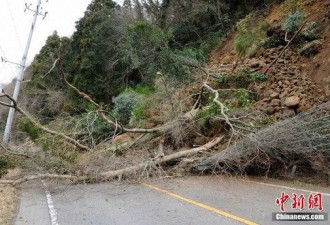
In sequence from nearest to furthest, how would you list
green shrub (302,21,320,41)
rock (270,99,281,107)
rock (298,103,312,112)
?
rock (298,103,312,112) → rock (270,99,281,107) → green shrub (302,21,320,41)

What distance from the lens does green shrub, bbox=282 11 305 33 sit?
12.4 m

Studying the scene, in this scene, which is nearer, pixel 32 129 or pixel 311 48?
pixel 32 129

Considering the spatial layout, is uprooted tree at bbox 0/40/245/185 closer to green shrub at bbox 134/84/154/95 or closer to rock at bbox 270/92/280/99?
rock at bbox 270/92/280/99

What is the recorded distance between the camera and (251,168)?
29.4ft

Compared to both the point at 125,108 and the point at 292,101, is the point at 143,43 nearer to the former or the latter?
the point at 125,108

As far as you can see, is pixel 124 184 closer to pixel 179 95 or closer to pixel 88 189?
pixel 88 189

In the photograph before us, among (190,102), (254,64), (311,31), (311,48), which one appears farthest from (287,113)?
(311,31)

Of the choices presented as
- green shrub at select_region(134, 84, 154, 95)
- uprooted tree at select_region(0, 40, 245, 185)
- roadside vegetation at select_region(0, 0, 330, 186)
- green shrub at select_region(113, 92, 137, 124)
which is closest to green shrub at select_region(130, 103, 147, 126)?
roadside vegetation at select_region(0, 0, 330, 186)

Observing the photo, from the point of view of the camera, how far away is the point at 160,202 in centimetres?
661

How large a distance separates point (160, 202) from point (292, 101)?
518 cm

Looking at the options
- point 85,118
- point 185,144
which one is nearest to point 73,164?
point 85,118

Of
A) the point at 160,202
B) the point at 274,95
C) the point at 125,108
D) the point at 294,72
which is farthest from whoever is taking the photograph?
the point at 125,108

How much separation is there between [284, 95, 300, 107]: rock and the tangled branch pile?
1.77 metres

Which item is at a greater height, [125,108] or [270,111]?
[125,108]
